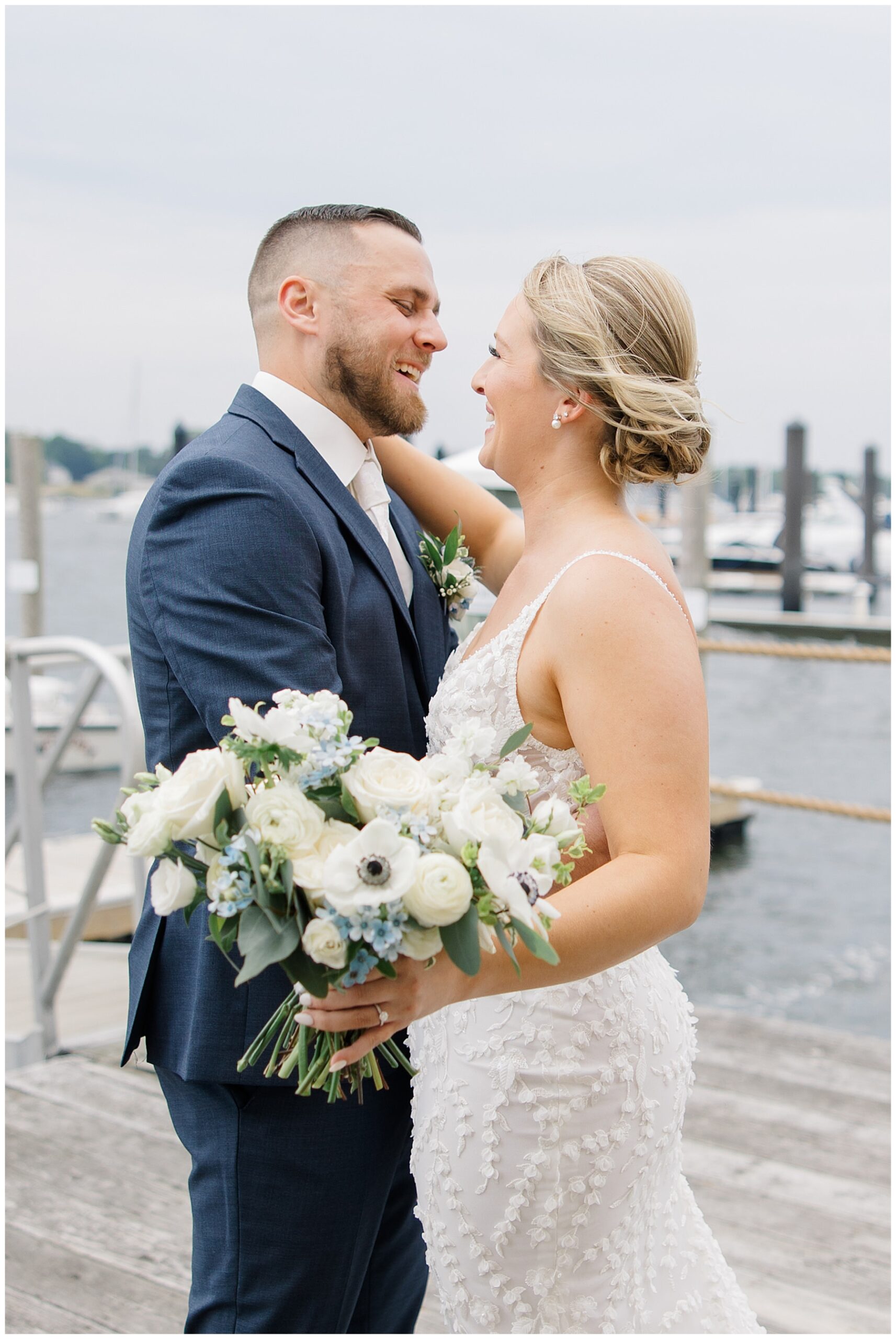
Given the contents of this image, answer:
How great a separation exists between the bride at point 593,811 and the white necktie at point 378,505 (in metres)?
0.22

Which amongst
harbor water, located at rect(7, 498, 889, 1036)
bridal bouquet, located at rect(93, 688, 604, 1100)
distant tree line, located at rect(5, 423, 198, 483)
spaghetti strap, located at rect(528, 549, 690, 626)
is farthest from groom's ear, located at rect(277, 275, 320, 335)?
distant tree line, located at rect(5, 423, 198, 483)

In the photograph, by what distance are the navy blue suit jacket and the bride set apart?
0.60ft

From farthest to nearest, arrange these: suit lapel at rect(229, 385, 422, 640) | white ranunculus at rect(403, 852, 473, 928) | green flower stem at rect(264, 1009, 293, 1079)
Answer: suit lapel at rect(229, 385, 422, 640) < green flower stem at rect(264, 1009, 293, 1079) < white ranunculus at rect(403, 852, 473, 928)

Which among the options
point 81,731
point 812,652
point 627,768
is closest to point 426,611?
point 627,768

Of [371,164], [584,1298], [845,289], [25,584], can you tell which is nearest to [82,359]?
[25,584]

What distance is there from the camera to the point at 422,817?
1.21 metres

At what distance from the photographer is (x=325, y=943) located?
3.92 ft

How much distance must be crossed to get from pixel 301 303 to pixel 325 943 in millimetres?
1237

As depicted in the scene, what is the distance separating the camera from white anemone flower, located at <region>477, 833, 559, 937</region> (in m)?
1.18

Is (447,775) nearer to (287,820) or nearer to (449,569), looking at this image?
(287,820)

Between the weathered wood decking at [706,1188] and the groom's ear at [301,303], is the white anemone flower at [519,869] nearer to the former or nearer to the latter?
the groom's ear at [301,303]

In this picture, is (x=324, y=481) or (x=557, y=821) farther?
(x=324, y=481)

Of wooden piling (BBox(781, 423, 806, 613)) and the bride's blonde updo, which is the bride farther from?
wooden piling (BBox(781, 423, 806, 613))

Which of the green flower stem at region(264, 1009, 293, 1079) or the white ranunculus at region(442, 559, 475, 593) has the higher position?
the white ranunculus at region(442, 559, 475, 593)
